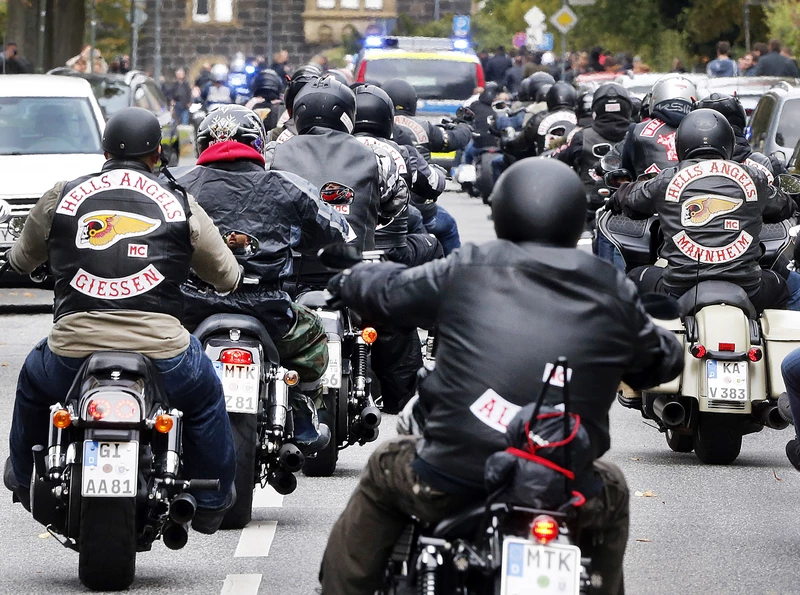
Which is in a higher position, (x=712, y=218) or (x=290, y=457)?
(x=712, y=218)

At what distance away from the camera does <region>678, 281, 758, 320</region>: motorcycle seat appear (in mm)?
9242

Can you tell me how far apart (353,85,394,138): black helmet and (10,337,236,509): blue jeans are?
4423mm

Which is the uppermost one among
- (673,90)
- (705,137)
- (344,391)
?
(673,90)

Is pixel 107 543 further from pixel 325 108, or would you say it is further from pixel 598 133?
pixel 598 133

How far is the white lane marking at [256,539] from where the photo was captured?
23.8 ft

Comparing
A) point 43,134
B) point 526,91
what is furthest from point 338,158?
point 526,91

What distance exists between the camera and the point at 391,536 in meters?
4.74

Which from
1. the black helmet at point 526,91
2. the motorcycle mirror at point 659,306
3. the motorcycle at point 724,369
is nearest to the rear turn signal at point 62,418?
the motorcycle mirror at point 659,306

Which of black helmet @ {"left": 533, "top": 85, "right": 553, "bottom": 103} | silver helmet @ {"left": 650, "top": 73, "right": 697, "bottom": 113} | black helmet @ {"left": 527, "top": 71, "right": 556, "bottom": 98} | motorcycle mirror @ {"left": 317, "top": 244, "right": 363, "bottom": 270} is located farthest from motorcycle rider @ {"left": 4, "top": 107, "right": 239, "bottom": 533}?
black helmet @ {"left": 527, "top": 71, "right": 556, "bottom": 98}

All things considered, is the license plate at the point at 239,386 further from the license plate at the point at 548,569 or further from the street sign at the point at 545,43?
the street sign at the point at 545,43

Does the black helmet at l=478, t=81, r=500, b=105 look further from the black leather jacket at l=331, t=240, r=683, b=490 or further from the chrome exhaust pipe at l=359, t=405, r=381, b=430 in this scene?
the black leather jacket at l=331, t=240, r=683, b=490

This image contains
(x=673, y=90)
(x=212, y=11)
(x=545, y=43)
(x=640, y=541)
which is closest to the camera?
(x=640, y=541)

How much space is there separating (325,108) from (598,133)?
303 inches

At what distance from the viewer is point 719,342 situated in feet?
29.9
